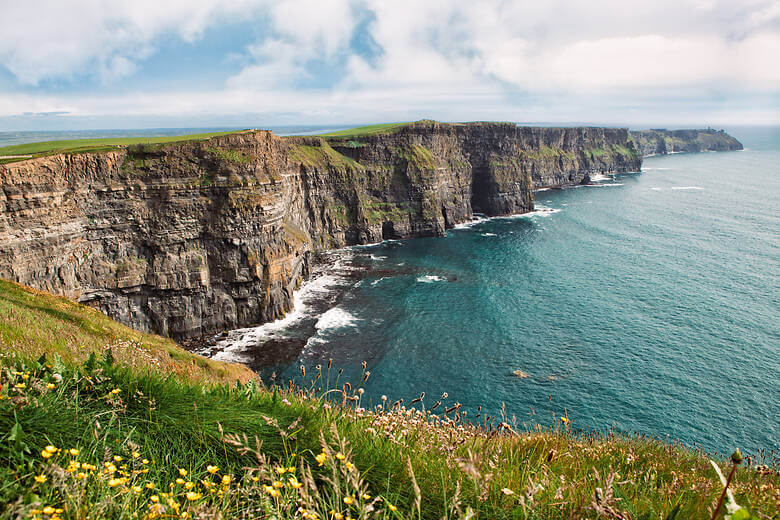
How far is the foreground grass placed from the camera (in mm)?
3996

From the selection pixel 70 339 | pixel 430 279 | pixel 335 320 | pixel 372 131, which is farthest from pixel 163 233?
pixel 372 131

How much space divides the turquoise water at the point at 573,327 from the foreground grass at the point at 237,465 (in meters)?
28.4

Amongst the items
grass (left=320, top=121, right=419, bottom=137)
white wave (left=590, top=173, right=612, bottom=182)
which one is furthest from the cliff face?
white wave (left=590, top=173, right=612, bottom=182)

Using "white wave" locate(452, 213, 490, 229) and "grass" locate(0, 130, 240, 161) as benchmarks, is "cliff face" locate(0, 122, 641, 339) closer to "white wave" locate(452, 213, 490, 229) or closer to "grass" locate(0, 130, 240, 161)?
"grass" locate(0, 130, 240, 161)

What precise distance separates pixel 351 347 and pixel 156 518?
4128 centimetres

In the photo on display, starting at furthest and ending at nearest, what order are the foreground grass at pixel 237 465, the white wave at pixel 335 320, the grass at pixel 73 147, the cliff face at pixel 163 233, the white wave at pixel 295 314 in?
the white wave at pixel 335 320
the white wave at pixel 295 314
the grass at pixel 73 147
the cliff face at pixel 163 233
the foreground grass at pixel 237 465

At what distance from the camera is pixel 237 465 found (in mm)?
5223

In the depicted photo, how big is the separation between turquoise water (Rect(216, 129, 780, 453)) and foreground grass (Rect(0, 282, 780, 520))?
28.4 m

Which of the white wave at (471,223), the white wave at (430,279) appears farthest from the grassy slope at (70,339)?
the white wave at (471,223)

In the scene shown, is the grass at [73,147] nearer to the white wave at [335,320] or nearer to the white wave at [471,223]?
the white wave at [335,320]

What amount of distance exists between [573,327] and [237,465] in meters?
48.9

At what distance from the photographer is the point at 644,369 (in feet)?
131

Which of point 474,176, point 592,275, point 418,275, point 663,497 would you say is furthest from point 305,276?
point 474,176

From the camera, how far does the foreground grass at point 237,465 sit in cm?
400
